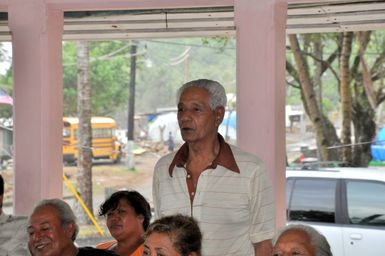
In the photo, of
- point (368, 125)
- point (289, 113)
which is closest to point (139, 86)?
point (289, 113)

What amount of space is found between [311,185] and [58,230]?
15.8 ft

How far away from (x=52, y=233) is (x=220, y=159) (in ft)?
3.13

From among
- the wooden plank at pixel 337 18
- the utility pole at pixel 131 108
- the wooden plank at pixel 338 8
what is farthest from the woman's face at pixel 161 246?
the utility pole at pixel 131 108

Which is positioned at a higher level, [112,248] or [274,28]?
[274,28]

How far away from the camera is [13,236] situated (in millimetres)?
4297

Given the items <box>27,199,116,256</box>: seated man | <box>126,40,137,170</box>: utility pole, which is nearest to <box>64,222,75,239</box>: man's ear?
<box>27,199,116,256</box>: seated man

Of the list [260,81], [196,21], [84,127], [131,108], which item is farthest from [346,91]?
[131,108]

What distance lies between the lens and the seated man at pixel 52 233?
3.74 meters

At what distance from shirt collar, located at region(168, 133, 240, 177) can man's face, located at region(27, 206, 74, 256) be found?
69 centimetres

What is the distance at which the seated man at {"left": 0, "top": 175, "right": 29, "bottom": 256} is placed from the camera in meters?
4.26

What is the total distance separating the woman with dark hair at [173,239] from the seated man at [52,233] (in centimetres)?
123

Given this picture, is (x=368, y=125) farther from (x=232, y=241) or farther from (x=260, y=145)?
(x=232, y=241)

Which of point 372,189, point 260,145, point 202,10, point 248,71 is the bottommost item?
point 372,189

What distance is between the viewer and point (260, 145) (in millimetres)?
4598
